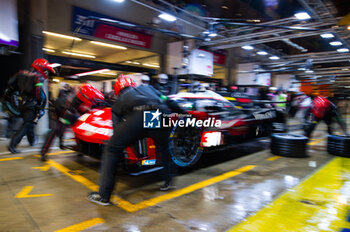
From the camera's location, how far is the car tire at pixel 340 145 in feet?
17.6

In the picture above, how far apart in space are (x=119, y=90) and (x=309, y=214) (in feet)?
8.80

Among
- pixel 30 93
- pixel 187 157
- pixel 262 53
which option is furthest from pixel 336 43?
pixel 30 93

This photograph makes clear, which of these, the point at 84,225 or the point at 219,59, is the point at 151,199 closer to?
the point at 84,225

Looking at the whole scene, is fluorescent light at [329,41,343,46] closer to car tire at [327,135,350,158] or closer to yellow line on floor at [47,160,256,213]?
car tire at [327,135,350,158]

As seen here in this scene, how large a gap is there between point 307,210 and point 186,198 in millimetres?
1440

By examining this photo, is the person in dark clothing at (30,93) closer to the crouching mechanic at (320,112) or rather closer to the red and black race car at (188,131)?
the red and black race car at (188,131)

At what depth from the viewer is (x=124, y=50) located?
413 inches

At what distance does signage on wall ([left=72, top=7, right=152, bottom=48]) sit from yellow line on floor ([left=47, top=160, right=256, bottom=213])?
5876 millimetres

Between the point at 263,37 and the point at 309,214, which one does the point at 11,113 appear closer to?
the point at 309,214

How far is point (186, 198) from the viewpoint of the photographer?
301 cm

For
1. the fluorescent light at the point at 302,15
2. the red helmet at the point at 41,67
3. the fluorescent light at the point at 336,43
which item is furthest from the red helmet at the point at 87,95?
the fluorescent light at the point at 336,43

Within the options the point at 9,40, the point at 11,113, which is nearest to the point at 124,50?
the point at 9,40

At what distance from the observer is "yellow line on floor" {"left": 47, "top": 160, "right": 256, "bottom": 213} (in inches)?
109

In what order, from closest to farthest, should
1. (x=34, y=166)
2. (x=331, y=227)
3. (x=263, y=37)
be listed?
1. (x=331, y=227)
2. (x=34, y=166)
3. (x=263, y=37)
